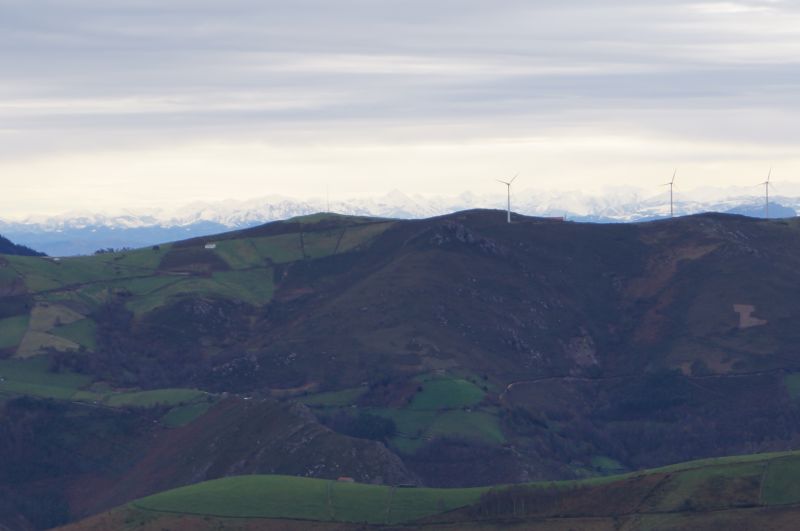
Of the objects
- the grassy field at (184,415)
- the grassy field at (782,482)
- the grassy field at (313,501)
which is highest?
the grassy field at (184,415)

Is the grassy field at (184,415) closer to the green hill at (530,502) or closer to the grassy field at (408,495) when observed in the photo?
the grassy field at (408,495)

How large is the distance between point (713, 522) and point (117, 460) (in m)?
90.8

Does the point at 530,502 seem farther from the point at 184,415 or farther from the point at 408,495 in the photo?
the point at 184,415

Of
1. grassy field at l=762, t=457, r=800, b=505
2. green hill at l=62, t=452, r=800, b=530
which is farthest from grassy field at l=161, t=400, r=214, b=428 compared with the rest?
grassy field at l=762, t=457, r=800, b=505

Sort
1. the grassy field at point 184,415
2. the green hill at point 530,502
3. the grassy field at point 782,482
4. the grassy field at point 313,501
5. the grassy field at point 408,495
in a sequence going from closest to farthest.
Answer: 1. the grassy field at point 782,482
2. the green hill at point 530,502
3. the grassy field at point 408,495
4. the grassy field at point 313,501
5. the grassy field at point 184,415

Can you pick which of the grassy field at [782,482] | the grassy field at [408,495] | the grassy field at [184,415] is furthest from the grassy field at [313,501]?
the grassy field at [184,415]

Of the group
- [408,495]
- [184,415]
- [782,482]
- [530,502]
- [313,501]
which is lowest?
[530,502]

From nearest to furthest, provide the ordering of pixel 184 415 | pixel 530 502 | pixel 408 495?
pixel 530 502 → pixel 408 495 → pixel 184 415

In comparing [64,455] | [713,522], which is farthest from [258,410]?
[713,522]

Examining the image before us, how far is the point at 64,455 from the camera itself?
642 ft

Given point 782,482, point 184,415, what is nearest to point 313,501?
point 782,482

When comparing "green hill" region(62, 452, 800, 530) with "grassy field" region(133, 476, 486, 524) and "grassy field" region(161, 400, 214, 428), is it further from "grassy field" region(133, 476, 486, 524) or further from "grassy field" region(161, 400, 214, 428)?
"grassy field" region(161, 400, 214, 428)

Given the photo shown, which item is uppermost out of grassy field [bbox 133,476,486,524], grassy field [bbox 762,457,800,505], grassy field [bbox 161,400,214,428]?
grassy field [bbox 161,400,214,428]

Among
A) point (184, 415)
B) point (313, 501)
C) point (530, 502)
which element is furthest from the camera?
point (184, 415)
